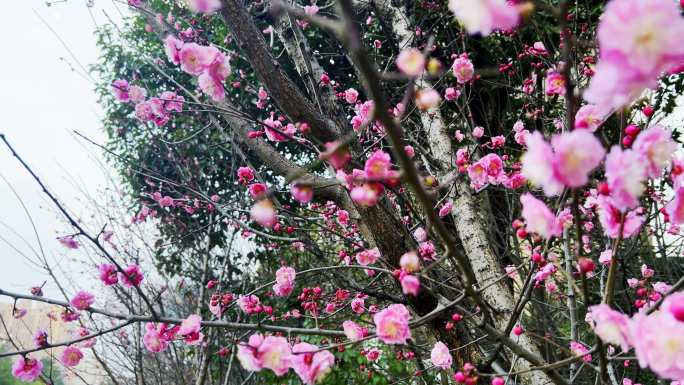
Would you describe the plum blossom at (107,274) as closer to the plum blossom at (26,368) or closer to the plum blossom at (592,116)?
the plum blossom at (26,368)

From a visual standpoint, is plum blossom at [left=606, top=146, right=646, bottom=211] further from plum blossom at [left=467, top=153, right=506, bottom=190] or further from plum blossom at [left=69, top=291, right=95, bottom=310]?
plum blossom at [left=69, top=291, right=95, bottom=310]

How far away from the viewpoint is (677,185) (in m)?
0.78

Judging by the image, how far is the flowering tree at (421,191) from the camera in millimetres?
570

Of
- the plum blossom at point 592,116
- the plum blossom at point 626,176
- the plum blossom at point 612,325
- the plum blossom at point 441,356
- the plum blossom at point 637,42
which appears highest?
the plum blossom at point 592,116

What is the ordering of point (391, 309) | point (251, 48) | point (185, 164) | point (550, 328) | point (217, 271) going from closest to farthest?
point (391, 309)
point (251, 48)
point (550, 328)
point (185, 164)
point (217, 271)

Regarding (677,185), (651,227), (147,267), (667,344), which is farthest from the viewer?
(147,267)

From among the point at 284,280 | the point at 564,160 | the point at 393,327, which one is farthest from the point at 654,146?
the point at 284,280

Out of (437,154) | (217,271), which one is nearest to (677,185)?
(437,154)

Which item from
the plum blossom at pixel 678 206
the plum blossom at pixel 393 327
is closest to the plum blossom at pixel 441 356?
the plum blossom at pixel 393 327

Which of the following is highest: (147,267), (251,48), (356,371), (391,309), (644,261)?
(147,267)

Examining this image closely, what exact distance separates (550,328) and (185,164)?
11.9 ft

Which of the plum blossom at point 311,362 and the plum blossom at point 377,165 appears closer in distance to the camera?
the plum blossom at point 377,165

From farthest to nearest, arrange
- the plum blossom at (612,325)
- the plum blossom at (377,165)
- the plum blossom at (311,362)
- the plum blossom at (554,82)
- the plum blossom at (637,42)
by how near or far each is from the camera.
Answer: the plum blossom at (554,82) → the plum blossom at (311,362) → the plum blossom at (377,165) → the plum blossom at (612,325) → the plum blossom at (637,42)

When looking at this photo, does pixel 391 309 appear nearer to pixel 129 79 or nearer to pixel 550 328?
pixel 550 328
